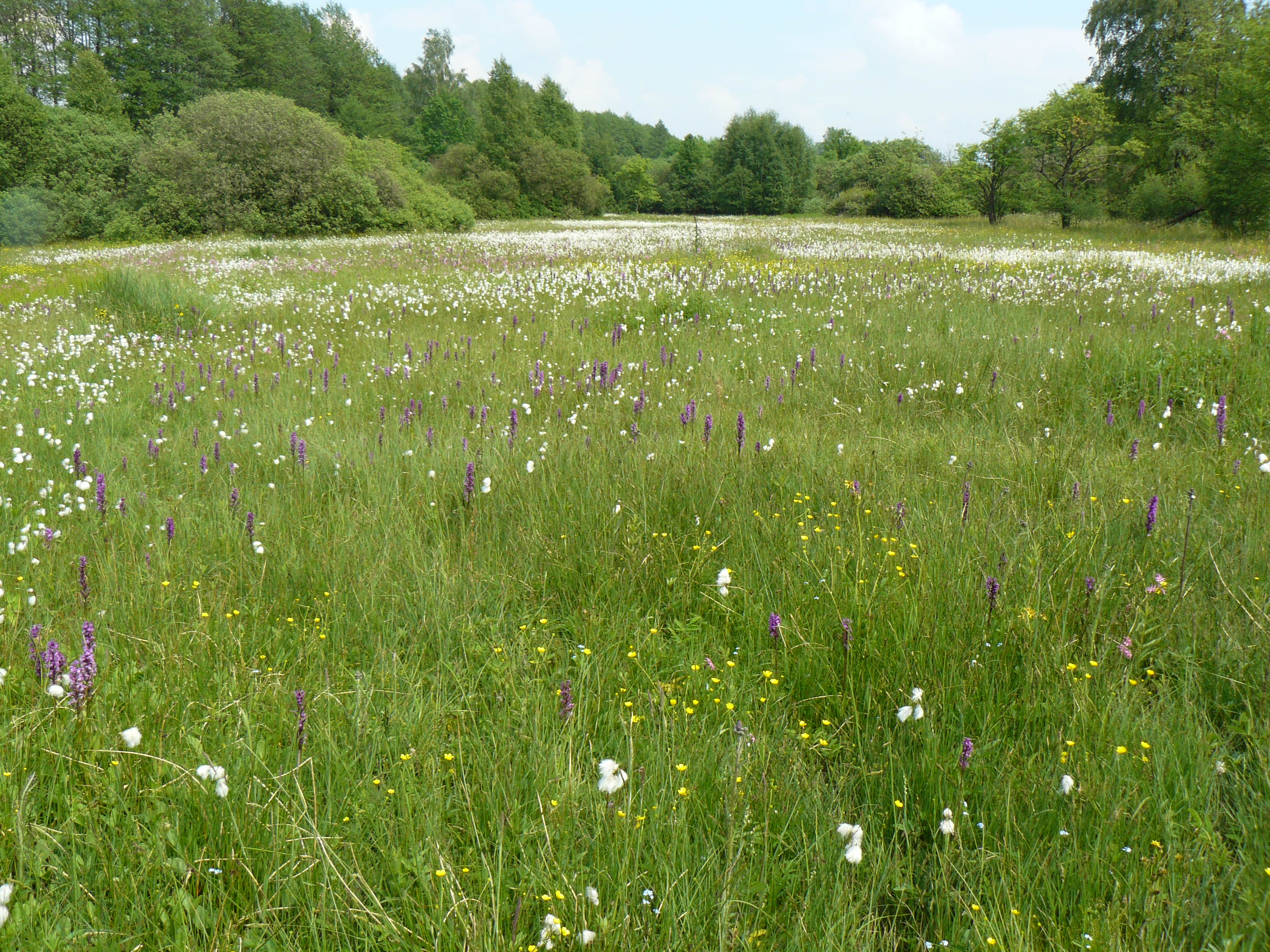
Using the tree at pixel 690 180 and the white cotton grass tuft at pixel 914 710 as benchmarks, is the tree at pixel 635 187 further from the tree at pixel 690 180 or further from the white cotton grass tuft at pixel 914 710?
the white cotton grass tuft at pixel 914 710

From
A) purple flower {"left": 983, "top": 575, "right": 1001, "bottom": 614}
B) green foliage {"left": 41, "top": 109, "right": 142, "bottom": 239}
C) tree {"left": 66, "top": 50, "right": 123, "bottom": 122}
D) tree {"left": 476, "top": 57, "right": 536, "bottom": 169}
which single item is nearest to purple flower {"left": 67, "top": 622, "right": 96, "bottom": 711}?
purple flower {"left": 983, "top": 575, "right": 1001, "bottom": 614}

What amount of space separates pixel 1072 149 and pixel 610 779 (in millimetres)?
44615

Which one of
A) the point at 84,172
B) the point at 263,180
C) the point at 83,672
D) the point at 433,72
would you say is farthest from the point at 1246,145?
the point at 433,72

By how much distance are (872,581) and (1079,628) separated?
710mm

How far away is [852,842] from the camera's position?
1618 mm

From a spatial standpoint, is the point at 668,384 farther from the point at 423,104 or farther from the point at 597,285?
the point at 423,104

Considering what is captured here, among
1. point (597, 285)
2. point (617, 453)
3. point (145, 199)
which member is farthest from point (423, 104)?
point (617, 453)

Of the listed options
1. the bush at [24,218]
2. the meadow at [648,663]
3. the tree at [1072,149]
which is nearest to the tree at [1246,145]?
the tree at [1072,149]

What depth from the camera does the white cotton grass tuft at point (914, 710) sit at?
187cm

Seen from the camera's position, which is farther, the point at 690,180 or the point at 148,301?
the point at 690,180

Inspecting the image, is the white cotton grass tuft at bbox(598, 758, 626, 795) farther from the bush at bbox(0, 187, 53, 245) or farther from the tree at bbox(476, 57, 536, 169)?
the tree at bbox(476, 57, 536, 169)

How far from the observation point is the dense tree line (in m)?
29.8

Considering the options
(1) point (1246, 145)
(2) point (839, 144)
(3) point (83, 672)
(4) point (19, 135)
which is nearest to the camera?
(3) point (83, 672)

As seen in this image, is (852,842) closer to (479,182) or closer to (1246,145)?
(1246,145)
